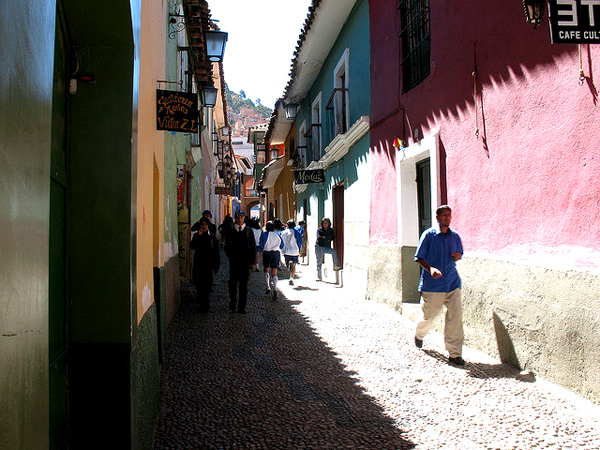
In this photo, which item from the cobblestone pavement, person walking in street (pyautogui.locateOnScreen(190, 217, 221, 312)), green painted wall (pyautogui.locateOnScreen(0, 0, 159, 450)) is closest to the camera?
green painted wall (pyautogui.locateOnScreen(0, 0, 159, 450))

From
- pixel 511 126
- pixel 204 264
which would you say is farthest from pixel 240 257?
pixel 511 126

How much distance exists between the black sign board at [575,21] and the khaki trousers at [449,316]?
283 cm

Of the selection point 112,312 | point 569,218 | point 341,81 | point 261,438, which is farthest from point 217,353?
point 341,81

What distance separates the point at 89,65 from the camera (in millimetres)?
2713

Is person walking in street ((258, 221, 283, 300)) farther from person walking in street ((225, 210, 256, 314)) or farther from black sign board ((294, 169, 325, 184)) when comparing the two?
black sign board ((294, 169, 325, 184))

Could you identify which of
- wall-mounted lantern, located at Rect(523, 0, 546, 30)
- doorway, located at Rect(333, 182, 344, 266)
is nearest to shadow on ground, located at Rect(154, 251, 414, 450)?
wall-mounted lantern, located at Rect(523, 0, 546, 30)

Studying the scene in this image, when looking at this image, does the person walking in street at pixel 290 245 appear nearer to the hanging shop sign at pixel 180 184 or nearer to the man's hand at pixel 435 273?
the hanging shop sign at pixel 180 184

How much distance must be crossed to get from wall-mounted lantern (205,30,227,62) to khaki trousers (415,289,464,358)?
17.8 feet

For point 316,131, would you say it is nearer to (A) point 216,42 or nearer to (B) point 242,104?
(A) point 216,42

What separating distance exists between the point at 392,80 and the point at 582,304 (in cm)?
554

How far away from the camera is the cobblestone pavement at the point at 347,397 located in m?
3.53

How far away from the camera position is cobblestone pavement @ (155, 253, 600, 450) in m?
3.53

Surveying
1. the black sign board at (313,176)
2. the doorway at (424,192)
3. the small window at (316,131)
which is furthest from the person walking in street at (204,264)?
the small window at (316,131)

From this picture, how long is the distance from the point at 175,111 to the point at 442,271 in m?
3.29
